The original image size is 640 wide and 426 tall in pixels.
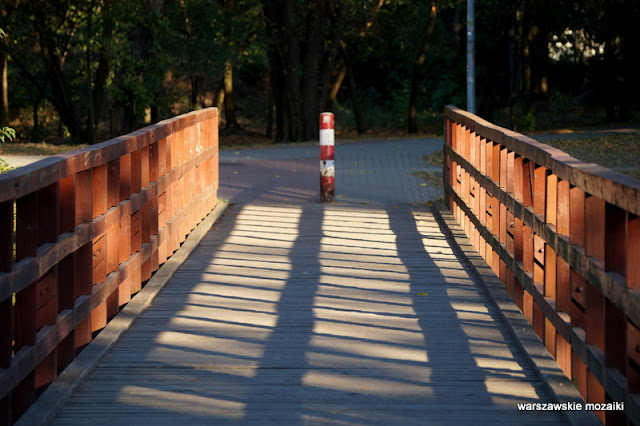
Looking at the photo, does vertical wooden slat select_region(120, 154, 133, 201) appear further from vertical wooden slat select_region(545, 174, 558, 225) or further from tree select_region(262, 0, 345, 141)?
tree select_region(262, 0, 345, 141)

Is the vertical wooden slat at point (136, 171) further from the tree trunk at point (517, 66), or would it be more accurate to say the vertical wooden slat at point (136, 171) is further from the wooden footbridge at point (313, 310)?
the tree trunk at point (517, 66)

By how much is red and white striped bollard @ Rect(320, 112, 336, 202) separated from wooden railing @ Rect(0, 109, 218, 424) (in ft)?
12.0

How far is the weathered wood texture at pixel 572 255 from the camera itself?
13.6 ft

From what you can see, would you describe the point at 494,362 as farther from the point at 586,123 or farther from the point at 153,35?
the point at 586,123

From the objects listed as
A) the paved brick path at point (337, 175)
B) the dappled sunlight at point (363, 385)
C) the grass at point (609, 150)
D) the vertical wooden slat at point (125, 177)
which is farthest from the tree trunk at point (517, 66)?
the dappled sunlight at point (363, 385)

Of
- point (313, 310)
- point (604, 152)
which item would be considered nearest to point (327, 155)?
point (313, 310)

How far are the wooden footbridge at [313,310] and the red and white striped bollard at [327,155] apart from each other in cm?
367

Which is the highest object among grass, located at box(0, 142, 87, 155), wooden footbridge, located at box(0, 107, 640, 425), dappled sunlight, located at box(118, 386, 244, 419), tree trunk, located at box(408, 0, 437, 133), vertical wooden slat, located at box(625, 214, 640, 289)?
tree trunk, located at box(408, 0, 437, 133)

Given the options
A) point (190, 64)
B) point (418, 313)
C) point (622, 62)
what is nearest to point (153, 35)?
point (190, 64)

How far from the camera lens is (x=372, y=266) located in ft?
28.9

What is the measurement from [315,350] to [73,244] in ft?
4.92

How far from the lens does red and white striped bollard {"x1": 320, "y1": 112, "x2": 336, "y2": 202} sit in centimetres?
1280

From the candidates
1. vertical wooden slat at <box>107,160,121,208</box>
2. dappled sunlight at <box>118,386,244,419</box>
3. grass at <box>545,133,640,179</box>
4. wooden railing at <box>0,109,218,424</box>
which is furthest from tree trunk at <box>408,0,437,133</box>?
dappled sunlight at <box>118,386,244,419</box>

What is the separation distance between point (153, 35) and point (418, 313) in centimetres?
2186
